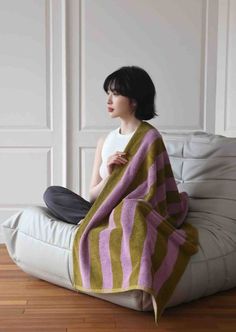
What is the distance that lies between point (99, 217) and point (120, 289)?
1.15 feet

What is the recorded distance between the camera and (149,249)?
1954mm

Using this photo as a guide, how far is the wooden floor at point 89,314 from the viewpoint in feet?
6.34

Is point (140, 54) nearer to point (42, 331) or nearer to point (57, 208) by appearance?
point (57, 208)

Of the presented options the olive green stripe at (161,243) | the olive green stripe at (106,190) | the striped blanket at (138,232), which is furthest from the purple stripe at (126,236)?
the olive green stripe at (106,190)

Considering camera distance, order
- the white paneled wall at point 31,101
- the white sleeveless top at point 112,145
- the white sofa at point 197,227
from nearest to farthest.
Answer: the white sofa at point 197,227
the white sleeveless top at point 112,145
the white paneled wall at point 31,101

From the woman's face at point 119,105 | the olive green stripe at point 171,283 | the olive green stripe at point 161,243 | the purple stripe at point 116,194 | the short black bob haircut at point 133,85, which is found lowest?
the olive green stripe at point 171,283

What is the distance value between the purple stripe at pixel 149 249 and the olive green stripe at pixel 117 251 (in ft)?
0.42

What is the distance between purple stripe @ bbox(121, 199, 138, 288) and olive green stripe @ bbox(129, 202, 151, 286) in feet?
0.06

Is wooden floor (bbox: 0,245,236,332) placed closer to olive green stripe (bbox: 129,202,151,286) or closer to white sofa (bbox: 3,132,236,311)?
white sofa (bbox: 3,132,236,311)

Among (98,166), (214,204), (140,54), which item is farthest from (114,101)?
(140,54)

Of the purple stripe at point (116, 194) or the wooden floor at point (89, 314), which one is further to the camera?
the purple stripe at point (116, 194)

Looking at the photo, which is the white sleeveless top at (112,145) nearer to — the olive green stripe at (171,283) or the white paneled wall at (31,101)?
the olive green stripe at (171,283)

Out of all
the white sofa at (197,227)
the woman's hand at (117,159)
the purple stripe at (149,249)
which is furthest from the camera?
the woman's hand at (117,159)

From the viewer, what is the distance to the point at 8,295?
2307 mm
